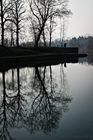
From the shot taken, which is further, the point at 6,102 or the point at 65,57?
the point at 65,57

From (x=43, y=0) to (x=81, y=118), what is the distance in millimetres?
38106

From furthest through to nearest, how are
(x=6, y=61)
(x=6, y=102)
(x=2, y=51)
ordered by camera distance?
1. (x=2, y=51)
2. (x=6, y=61)
3. (x=6, y=102)

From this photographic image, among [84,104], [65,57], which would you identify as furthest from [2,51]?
→ [84,104]

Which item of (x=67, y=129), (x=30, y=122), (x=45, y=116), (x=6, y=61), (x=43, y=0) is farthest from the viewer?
(x=43, y=0)

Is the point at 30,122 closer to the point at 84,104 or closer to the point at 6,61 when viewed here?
the point at 84,104

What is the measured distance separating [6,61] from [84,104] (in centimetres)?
1982

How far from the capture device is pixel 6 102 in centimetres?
808

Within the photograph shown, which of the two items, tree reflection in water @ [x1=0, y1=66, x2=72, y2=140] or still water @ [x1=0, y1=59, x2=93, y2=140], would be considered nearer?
still water @ [x1=0, y1=59, x2=93, y2=140]

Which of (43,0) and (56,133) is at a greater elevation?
(43,0)

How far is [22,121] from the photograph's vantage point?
19.6 feet

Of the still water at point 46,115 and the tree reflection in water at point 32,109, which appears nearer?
the still water at point 46,115

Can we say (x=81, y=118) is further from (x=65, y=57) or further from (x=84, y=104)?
(x=65, y=57)

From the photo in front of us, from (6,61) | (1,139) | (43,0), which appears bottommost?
(1,139)

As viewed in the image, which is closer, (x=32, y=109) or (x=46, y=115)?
(x=46, y=115)
